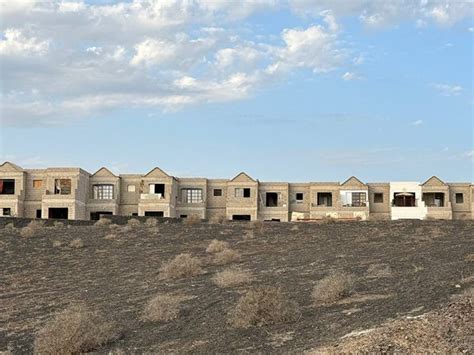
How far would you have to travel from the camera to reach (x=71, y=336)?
15.5m

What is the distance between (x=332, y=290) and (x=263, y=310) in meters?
2.37

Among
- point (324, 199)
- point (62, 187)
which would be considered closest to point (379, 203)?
point (324, 199)

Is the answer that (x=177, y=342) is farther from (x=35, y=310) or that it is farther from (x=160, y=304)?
(x=35, y=310)

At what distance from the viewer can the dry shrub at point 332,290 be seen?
Result: 1714cm

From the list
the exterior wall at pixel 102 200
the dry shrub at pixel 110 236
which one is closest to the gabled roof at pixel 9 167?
the exterior wall at pixel 102 200

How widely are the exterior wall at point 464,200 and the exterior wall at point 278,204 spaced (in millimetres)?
19957

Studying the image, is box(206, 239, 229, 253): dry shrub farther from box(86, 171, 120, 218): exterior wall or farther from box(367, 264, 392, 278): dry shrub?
box(86, 171, 120, 218): exterior wall

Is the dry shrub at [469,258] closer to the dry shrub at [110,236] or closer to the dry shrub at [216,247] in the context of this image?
the dry shrub at [216,247]

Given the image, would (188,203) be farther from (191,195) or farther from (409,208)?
(409,208)

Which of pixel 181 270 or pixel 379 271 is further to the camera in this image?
pixel 181 270

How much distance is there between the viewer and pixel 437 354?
10797 millimetres

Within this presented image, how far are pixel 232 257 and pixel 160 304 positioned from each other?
10.7 metres

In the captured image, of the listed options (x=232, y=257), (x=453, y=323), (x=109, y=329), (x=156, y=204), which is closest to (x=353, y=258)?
(x=232, y=257)

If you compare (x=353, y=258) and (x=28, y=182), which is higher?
(x=28, y=182)
